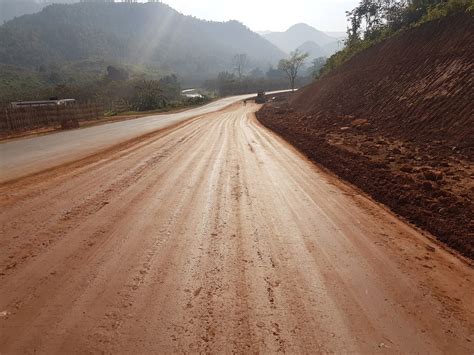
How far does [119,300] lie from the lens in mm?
3303

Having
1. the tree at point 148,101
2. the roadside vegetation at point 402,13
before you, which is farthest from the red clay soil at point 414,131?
the tree at point 148,101

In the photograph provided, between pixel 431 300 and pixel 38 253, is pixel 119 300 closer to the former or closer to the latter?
pixel 38 253

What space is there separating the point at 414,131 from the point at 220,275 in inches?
396

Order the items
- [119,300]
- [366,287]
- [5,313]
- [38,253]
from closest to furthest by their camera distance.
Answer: [5,313] < [119,300] < [366,287] < [38,253]

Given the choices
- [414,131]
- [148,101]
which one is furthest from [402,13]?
[148,101]

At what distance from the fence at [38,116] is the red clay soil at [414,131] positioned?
60.5 feet

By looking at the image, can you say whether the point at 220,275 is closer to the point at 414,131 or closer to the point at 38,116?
the point at 414,131

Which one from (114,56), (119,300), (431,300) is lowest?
(431,300)

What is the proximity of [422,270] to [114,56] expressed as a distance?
186m

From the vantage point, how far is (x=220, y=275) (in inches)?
150

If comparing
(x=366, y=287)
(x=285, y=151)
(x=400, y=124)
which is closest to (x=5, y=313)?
(x=366, y=287)

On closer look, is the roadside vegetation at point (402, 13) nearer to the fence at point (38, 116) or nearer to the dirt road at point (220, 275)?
the dirt road at point (220, 275)

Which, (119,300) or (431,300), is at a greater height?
(119,300)

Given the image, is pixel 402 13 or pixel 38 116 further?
pixel 38 116
